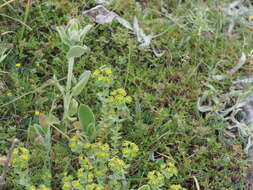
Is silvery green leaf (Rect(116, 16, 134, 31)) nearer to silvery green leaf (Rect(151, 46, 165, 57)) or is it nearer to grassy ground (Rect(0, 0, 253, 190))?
grassy ground (Rect(0, 0, 253, 190))

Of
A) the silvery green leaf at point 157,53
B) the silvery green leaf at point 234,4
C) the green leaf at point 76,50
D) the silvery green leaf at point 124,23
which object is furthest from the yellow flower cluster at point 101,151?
the silvery green leaf at point 234,4

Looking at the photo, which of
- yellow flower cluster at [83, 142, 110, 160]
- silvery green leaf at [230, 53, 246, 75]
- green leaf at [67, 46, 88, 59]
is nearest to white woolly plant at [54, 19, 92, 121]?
green leaf at [67, 46, 88, 59]

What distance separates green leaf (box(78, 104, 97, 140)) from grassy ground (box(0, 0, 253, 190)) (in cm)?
16

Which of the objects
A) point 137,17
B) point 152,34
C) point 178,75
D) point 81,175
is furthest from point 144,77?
point 81,175

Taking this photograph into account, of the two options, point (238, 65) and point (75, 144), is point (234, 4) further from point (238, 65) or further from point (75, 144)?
point (75, 144)

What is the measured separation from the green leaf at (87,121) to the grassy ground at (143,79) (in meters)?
0.16

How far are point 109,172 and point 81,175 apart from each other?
1.38 ft

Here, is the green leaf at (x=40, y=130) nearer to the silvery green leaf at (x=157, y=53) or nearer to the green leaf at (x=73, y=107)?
the green leaf at (x=73, y=107)

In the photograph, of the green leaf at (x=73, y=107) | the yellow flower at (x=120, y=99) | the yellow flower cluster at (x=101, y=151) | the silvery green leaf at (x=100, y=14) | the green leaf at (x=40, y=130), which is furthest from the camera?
the silvery green leaf at (x=100, y=14)

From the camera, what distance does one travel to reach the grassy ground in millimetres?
2391

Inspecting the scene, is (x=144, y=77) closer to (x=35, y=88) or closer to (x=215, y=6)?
(x=35, y=88)

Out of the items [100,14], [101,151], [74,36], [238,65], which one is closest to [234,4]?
[238,65]

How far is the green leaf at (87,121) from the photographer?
7.54ft

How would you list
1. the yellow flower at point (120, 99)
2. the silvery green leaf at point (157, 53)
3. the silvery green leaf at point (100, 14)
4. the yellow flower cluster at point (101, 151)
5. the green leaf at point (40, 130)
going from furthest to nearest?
the silvery green leaf at point (100, 14) → the silvery green leaf at point (157, 53) → the green leaf at point (40, 130) → the yellow flower at point (120, 99) → the yellow flower cluster at point (101, 151)
